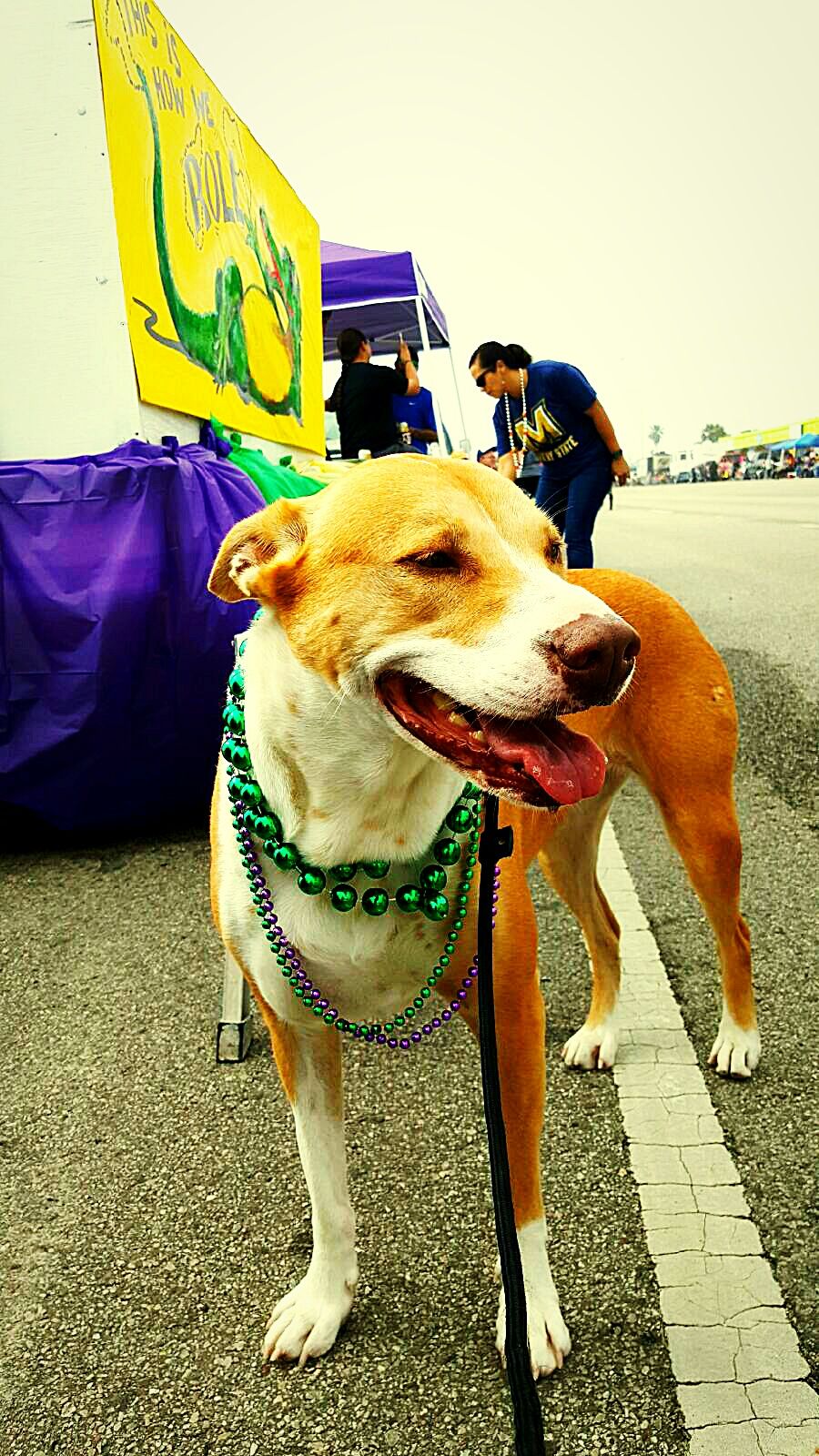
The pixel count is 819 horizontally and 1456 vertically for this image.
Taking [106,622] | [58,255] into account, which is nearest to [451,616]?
[106,622]

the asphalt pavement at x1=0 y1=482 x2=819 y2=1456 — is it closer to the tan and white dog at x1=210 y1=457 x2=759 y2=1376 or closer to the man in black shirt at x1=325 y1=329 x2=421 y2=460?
the tan and white dog at x1=210 y1=457 x2=759 y2=1376

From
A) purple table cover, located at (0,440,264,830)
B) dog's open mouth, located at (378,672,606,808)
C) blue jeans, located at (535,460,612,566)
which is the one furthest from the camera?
blue jeans, located at (535,460,612,566)

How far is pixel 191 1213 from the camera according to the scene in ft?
7.93

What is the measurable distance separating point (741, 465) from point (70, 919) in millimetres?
82077

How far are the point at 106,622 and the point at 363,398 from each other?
5.58 metres

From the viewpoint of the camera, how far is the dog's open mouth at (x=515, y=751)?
1.47 meters

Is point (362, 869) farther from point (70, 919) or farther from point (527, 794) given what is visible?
point (70, 919)

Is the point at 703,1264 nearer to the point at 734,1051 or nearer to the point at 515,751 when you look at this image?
the point at 734,1051

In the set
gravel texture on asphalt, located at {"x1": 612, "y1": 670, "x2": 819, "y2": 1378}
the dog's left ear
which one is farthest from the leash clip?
gravel texture on asphalt, located at {"x1": 612, "y1": 670, "x2": 819, "y2": 1378}

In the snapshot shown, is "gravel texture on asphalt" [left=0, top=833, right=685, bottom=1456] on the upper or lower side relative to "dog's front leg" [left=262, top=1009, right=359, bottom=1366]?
lower

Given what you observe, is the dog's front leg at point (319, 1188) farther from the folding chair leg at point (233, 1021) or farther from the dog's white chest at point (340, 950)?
the folding chair leg at point (233, 1021)

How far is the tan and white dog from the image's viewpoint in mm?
1477

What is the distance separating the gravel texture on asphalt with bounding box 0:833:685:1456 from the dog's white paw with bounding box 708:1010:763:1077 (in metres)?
0.30

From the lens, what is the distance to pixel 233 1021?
3031mm
